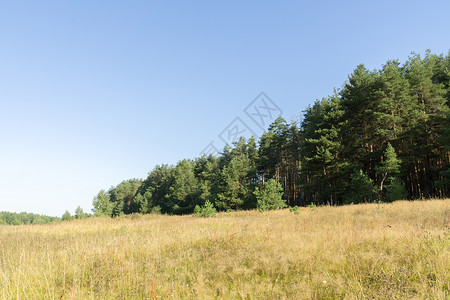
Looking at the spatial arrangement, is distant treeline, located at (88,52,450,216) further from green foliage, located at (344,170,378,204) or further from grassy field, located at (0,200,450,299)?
grassy field, located at (0,200,450,299)

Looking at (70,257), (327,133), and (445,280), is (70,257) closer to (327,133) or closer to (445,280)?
(445,280)

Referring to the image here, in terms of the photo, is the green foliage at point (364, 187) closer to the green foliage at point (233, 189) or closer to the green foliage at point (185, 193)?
the green foliage at point (233, 189)

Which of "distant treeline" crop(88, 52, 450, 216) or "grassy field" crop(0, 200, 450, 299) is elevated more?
"distant treeline" crop(88, 52, 450, 216)

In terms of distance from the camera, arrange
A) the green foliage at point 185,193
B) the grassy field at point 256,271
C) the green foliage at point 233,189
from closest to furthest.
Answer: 1. the grassy field at point 256,271
2. the green foliage at point 233,189
3. the green foliage at point 185,193

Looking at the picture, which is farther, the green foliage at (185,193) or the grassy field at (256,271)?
the green foliage at (185,193)

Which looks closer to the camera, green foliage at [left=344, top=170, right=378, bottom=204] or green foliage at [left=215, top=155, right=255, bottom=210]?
green foliage at [left=344, top=170, right=378, bottom=204]


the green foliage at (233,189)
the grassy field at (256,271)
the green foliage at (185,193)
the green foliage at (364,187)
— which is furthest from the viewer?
the green foliage at (185,193)

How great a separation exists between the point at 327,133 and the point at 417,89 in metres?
10.0

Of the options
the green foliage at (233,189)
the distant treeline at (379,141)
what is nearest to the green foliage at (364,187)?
the distant treeline at (379,141)

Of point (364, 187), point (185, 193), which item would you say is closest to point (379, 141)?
point (364, 187)

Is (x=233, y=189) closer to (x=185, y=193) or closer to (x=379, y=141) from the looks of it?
(x=185, y=193)

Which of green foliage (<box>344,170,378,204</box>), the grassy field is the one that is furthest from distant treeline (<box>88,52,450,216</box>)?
the grassy field

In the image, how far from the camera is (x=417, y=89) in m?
24.0

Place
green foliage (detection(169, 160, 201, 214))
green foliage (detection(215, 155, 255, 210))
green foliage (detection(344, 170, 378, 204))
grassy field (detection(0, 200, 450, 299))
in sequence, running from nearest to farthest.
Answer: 1. grassy field (detection(0, 200, 450, 299))
2. green foliage (detection(344, 170, 378, 204))
3. green foliage (detection(215, 155, 255, 210))
4. green foliage (detection(169, 160, 201, 214))
